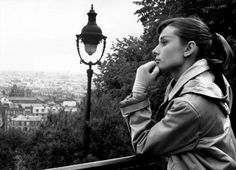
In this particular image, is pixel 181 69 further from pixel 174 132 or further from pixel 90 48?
pixel 90 48

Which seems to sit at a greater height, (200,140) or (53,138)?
(200,140)

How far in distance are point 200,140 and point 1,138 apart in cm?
2427

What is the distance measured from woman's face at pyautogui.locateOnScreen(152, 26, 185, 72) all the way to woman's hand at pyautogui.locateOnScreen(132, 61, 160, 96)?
15cm

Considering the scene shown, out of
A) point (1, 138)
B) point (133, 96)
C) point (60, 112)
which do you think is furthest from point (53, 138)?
point (1, 138)

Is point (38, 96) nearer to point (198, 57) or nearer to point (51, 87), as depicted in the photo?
point (51, 87)

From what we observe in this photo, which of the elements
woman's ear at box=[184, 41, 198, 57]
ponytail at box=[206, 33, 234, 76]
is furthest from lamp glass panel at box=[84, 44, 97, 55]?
woman's ear at box=[184, 41, 198, 57]

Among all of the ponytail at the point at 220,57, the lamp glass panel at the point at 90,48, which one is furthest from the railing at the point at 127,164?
the lamp glass panel at the point at 90,48

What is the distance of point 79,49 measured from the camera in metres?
7.93

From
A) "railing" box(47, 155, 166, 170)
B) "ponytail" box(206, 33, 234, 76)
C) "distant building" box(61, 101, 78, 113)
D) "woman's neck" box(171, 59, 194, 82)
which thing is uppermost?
"ponytail" box(206, 33, 234, 76)

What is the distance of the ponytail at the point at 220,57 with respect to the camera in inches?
75.6

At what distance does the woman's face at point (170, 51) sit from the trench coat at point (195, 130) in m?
0.11

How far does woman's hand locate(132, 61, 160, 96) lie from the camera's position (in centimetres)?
207

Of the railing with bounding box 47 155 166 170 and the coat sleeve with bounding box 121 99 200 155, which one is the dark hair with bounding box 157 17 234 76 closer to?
the coat sleeve with bounding box 121 99 200 155

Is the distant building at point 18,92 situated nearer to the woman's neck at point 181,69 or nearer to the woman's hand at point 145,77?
the woman's hand at point 145,77
